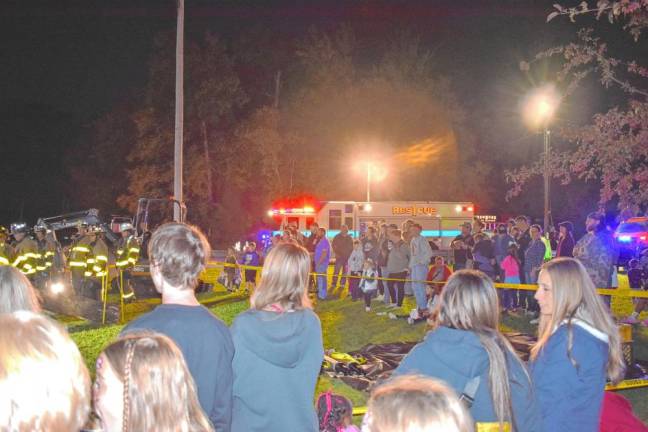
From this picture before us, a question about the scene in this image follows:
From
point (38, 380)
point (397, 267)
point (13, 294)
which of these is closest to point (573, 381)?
point (38, 380)

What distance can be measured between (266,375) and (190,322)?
0.63 metres

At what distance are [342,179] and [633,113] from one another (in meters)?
33.7

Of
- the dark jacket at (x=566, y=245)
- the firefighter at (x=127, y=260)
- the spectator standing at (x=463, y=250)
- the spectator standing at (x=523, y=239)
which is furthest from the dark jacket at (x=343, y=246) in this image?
the dark jacket at (x=566, y=245)

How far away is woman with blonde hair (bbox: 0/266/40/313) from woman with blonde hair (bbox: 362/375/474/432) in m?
2.78

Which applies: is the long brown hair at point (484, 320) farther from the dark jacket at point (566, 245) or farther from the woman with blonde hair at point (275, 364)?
the dark jacket at point (566, 245)

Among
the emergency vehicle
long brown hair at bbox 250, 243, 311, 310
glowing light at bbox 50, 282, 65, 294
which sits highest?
the emergency vehicle

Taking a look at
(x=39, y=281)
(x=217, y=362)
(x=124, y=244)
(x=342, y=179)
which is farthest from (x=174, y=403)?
(x=342, y=179)

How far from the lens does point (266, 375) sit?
11.5 ft

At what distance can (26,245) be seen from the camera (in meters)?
15.4

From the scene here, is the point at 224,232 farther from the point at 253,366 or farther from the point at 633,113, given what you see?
the point at 253,366

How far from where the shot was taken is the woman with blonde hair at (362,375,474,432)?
183 cm

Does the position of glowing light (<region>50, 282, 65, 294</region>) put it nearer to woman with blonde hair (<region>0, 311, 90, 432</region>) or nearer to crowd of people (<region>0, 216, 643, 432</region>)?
crowd of people (<region>0, 216, 643, 432</region>)

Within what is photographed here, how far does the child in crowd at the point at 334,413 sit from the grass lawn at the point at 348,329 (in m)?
3.15

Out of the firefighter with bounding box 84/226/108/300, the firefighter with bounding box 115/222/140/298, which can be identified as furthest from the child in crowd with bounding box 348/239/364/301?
the firefighter with bounding box 84/226/108/300
